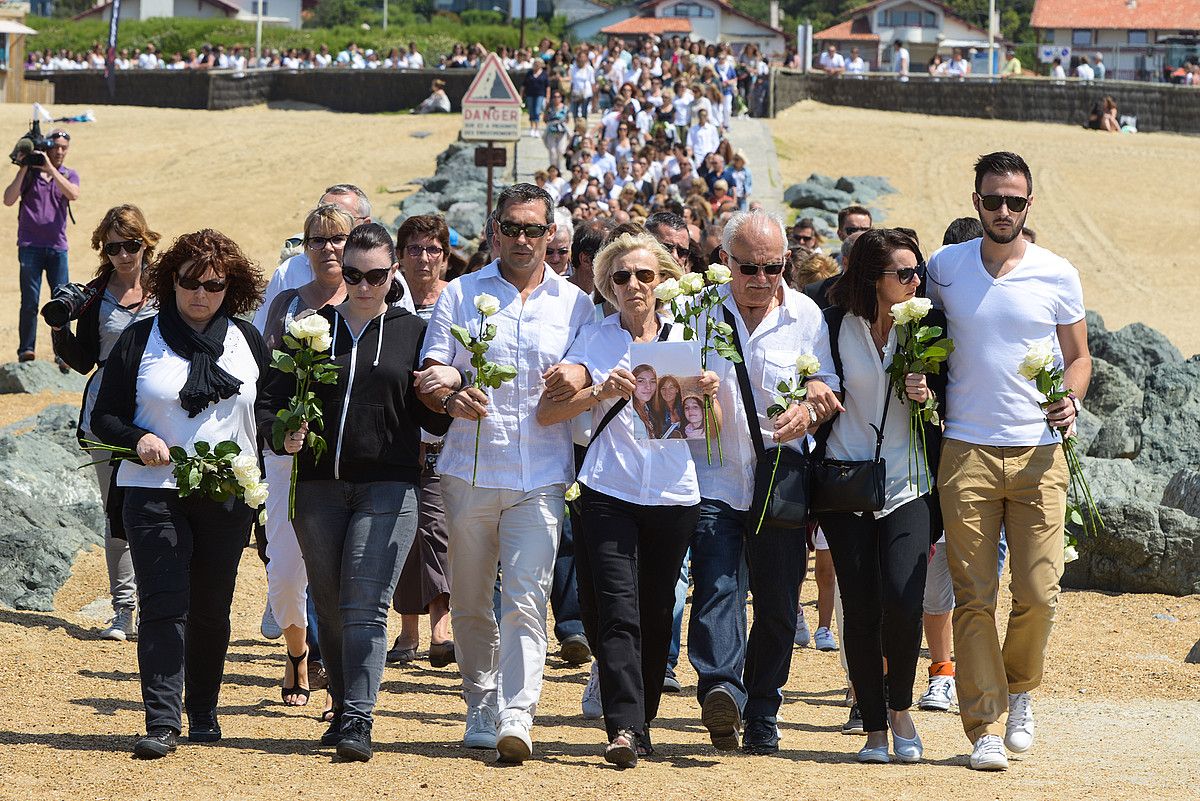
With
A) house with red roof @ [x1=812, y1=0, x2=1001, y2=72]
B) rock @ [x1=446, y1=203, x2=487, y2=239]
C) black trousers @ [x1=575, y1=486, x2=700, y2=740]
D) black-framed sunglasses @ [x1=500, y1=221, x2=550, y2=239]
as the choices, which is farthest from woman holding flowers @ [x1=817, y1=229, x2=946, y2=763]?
house with red roof @ [x1=812, y1=0, x2=1001, y2=72]

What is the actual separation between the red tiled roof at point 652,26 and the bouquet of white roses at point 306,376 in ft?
255

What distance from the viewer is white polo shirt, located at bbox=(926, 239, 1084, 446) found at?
5875mm

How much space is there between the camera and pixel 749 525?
6070 mm

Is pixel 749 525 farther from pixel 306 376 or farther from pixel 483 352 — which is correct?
pixel 306 376

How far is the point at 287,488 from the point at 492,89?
11877 millimetres

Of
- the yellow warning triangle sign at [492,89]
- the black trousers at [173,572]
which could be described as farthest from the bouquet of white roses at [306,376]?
the yellow warning triangle sign at [492,89]

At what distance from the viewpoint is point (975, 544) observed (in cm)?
592

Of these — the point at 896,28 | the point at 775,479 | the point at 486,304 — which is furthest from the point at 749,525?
the point at 896,28

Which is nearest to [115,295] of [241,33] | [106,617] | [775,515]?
[106,617]

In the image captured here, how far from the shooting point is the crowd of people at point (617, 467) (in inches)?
230

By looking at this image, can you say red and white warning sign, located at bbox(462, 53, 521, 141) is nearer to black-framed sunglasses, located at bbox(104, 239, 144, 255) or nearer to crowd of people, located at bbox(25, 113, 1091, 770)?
black-framed sunglasses, located at bbox(104, 239, 144, 255)

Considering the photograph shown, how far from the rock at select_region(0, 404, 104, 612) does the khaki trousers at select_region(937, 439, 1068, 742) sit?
16.3ft

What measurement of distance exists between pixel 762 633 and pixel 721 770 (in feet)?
1.90

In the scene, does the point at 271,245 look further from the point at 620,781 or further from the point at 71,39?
the point at 71,39
